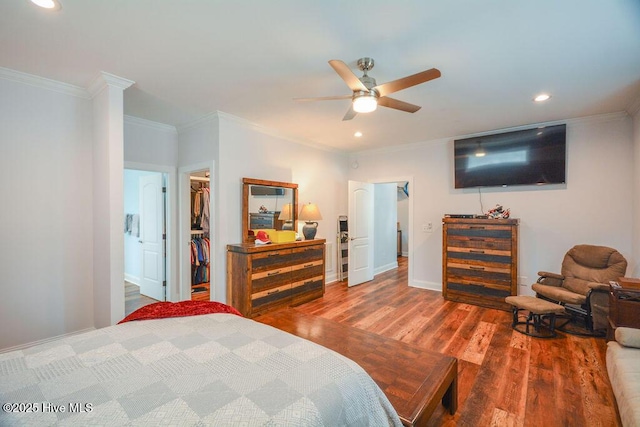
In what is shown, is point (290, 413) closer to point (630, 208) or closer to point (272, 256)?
point (272, 256)

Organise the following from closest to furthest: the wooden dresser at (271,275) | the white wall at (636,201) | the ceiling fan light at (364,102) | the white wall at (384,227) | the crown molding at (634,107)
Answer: the ceiling fan light at (364,102), the crown molding at (634,107), the white wall at (636,201), the wooden dresser at (271,275), the white wall at (384,227)

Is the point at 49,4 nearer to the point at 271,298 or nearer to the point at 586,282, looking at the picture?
the point at 271,298

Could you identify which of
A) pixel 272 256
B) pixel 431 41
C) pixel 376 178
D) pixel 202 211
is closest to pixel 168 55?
pixel 431 41

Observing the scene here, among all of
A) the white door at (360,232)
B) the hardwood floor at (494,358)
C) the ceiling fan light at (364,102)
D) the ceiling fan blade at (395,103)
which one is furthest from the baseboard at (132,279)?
the ceiling fan blade at (395,103)

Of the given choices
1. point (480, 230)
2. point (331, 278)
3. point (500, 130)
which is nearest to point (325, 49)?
point (480, 230)

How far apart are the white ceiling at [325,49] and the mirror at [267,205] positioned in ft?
3.62

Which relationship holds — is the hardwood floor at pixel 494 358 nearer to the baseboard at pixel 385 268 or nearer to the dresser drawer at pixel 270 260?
the dresser drawer at pixel 270 260

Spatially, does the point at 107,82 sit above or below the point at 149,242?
above

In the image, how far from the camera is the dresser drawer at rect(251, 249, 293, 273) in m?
3.52

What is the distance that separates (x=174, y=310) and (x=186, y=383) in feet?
3.09

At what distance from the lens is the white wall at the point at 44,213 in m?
2.57

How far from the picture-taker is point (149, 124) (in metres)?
3.88

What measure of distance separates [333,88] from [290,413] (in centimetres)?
271

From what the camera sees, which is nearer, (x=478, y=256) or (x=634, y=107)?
(x=634, y=107)
